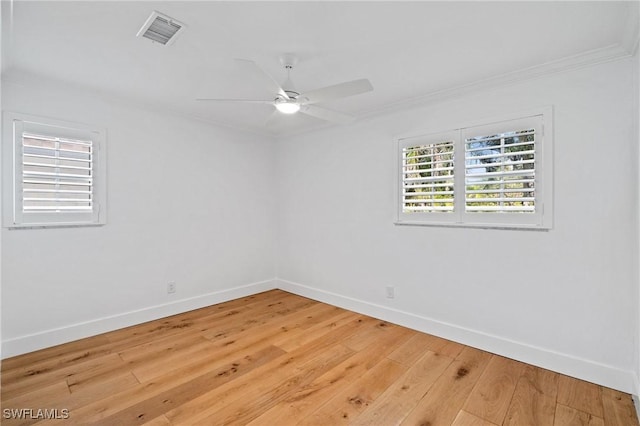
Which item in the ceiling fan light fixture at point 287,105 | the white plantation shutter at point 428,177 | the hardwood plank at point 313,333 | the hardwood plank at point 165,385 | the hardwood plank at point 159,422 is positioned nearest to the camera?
the hardwood plank at point 159,422

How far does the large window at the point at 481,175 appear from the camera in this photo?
2.45 m

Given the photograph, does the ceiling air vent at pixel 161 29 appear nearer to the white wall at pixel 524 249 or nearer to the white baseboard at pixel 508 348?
the white wall at pixel 524 249

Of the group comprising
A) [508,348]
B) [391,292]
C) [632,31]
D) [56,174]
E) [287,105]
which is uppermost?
[632,31]

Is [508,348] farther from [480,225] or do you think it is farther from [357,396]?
[357,396]

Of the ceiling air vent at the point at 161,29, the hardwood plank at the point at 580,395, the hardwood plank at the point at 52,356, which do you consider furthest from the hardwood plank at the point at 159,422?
the hardwood plank at the point at 580,395

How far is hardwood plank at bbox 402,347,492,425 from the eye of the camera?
1.87 m

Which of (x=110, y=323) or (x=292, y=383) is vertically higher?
(x=110, y=323)

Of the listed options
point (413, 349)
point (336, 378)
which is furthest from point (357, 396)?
point (413, 349)

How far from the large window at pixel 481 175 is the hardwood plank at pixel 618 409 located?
3.89ft

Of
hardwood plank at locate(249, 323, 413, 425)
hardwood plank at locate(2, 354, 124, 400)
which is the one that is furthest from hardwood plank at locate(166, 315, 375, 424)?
hardwood plank at locate(2, 354, 124, 400)

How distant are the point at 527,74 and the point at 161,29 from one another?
2.71 metres

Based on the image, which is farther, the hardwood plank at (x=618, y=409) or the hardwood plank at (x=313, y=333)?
the hardwood plank at (x=313, y=333)

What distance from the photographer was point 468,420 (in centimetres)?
184

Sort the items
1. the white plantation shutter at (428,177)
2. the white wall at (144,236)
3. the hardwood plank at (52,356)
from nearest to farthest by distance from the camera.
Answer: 1. the hardwood plank at (52,356)
2. the white wall at (144,236)
3. the white plantation shutter at (428,177)
